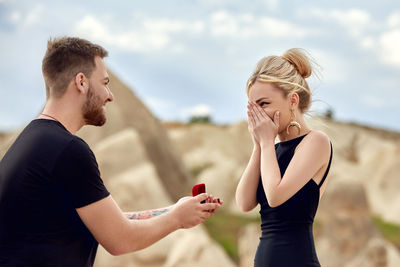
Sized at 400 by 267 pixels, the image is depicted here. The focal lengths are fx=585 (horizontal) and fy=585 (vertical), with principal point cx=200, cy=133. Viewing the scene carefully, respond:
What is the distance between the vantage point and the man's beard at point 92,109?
2936 millimetres

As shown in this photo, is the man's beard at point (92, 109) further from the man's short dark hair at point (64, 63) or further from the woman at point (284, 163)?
the woman at point (284, 163)

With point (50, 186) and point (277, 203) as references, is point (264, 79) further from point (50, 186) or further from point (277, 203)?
point (50, 186)

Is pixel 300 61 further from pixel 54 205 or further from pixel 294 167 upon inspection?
pixel 54 205

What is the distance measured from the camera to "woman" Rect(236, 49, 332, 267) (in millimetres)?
2947

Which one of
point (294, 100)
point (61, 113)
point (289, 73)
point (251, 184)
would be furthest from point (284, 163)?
point (61, 113)

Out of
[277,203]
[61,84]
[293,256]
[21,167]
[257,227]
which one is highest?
[61,84]

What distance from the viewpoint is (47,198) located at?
2723 mm

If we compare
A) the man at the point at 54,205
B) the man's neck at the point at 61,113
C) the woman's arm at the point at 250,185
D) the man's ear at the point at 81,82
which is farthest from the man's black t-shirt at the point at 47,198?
the woman's arm at the point at 250,185

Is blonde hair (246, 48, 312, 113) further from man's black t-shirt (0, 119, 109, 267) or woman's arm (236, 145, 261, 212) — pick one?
man's black t-shirt (0, 119, 109, 267)

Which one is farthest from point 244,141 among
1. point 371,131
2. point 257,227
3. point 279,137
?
point 279,137

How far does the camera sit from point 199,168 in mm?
23453

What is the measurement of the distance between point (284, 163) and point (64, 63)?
49.2 inches

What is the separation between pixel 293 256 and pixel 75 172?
1.16 metres

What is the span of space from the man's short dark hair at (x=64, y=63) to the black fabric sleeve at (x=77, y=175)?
0.35 meters
